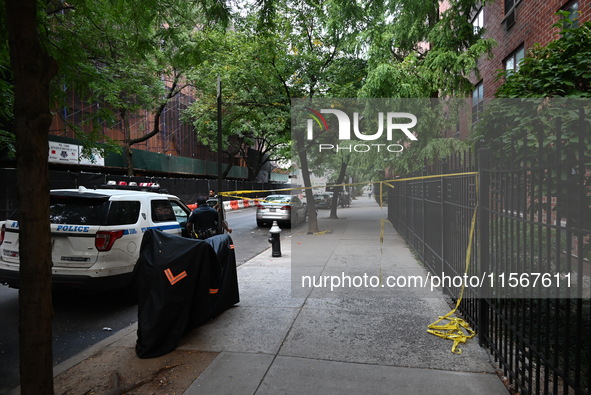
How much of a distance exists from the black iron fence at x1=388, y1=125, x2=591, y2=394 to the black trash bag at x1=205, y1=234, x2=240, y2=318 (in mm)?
3095

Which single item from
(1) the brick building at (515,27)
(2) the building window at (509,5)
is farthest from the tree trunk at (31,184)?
(2) the building window at (509,5)

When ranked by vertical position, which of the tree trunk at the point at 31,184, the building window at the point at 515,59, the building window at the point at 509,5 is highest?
the building window at the point at 509,5

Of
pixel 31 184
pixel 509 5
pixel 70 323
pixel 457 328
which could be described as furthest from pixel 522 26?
pixel 70 323

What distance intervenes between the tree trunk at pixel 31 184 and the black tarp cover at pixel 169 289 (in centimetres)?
155

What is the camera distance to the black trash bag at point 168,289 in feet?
13.3

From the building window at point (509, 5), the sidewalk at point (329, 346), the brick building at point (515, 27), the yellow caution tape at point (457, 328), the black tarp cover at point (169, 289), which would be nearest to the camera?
the sidewalk at point (329, 346)

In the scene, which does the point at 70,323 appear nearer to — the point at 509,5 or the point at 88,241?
the point at 88,241

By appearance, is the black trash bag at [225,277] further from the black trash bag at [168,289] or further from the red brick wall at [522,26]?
the red brick wall at [522,26]

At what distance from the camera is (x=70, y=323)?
529cm

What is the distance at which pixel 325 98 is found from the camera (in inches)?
547

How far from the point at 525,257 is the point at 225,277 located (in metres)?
3.65

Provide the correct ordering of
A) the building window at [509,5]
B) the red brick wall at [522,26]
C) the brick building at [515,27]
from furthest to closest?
the building window at [509,5] < the red brick wall at [522,26] < the brick building at [515,27]

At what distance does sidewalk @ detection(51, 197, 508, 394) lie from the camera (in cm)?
338

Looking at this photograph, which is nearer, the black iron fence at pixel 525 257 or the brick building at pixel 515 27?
the black iron fence at pixel 525 257
